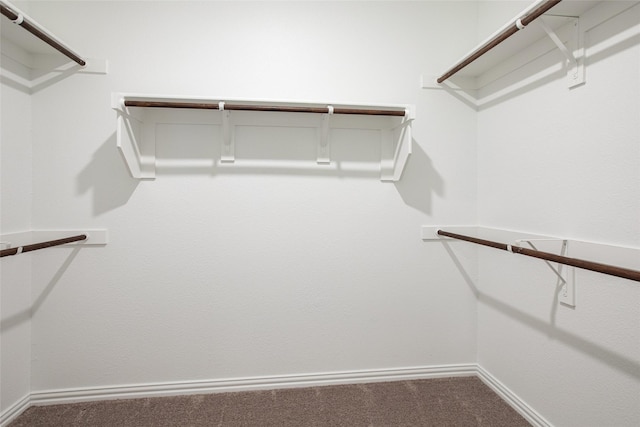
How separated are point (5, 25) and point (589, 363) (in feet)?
9.16

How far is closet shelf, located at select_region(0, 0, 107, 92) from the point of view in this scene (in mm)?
1352

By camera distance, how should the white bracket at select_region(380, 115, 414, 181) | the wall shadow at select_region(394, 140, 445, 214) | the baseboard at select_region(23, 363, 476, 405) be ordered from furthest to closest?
the wall shadow at select_region(394, 140, 445, 214) < the white bracket at select_region(380, 115, 414, 181) < the baseboard at select_region(23, 363, 476, 405)

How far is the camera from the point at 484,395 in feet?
5.48

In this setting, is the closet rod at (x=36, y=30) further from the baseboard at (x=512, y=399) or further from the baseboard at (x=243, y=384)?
the baseboard at (x=512, y=399)

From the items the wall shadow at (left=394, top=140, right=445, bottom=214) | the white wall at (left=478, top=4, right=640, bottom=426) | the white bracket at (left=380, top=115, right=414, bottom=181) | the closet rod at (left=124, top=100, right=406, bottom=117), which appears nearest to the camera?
the white wall at (left=478, top=4, right=640, bottom=426)

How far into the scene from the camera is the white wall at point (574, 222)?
42.5 inches

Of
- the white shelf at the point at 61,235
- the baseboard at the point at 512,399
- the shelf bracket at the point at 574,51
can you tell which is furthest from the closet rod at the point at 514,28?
the white shelf at the point at 61,235

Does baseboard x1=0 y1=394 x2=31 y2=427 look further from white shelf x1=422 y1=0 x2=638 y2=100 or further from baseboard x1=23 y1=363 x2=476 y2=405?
white shelf x1=422 y1=0 x2=638 y2=100

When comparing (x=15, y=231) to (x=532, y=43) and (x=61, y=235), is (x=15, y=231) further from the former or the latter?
(x=532, y=43)

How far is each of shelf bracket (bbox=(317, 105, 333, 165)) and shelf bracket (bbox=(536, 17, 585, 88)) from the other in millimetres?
1006

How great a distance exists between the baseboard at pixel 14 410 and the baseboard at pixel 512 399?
→ 2.47 meters

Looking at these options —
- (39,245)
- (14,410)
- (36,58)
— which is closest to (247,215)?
(39,245)

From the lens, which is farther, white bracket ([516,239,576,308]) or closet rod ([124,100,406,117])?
closet rod ([124,100,406,117])

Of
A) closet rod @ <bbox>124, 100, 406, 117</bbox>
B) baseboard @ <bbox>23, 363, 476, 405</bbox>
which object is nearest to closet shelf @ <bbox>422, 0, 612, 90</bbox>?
closet rod @ <bbox>124, 100, 406, 117</bbox>
